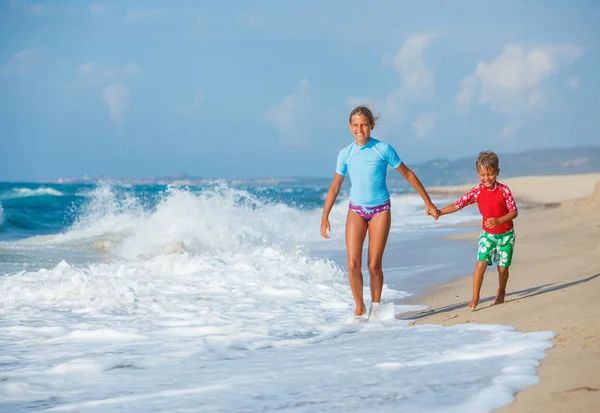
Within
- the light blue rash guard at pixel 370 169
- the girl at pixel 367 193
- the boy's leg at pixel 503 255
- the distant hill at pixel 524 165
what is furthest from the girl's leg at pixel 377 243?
the distant hill at pixel 524 165

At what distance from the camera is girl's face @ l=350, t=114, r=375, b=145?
5.63 meters

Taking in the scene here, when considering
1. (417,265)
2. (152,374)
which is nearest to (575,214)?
(417,265)

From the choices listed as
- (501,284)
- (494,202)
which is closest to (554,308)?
(501,284)

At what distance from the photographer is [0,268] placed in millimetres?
9789

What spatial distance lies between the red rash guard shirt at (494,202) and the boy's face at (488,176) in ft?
0.13

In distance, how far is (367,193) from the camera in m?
5.65

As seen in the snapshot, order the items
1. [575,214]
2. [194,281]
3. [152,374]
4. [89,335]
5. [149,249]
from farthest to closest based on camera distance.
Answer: [575,214]
[149,249]
[194,281]
[89,335]
[152,374]

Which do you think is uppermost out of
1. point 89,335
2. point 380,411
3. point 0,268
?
point 0,268

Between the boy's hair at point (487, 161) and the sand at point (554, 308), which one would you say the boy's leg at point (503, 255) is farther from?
the boy's hair at point (487, 161)

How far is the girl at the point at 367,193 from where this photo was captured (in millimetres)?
5625

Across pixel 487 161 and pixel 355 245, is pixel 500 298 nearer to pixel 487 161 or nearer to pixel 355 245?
pixel 487 161

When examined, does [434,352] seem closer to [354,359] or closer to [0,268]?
[354,359]

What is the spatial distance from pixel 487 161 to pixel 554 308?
4.42 ft

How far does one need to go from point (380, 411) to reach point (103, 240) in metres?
12.0
